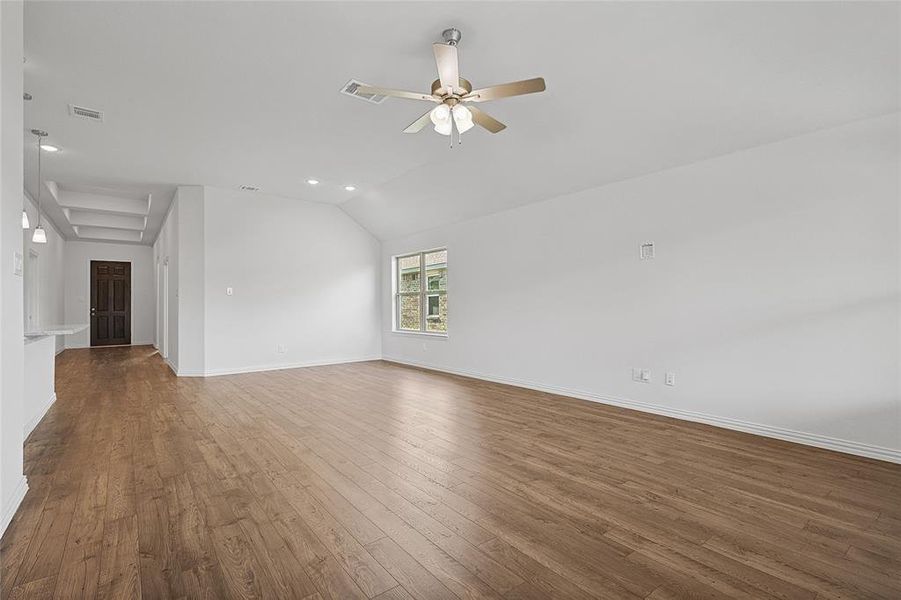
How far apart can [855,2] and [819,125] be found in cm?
115

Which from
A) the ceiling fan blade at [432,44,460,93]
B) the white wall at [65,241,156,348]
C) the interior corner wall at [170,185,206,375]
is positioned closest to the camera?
the ceiling fan blade at [432,44,460,93]

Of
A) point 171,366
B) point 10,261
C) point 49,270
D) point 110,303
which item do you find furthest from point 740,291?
point 110,303

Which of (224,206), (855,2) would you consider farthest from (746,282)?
(224,206)

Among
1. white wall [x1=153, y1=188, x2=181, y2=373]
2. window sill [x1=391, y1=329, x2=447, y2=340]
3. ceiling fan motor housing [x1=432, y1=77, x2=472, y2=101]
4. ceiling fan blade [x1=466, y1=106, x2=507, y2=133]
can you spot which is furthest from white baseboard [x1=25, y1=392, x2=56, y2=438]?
window sill [x1=391, y1=329, x2=447, y2=340]

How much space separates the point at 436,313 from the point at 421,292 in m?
0.53

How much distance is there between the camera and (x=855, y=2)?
2307 mm

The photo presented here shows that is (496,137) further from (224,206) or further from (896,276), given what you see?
(224,206)

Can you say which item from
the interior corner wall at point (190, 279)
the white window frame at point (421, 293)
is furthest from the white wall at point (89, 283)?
the white window frame at point (421, 293)

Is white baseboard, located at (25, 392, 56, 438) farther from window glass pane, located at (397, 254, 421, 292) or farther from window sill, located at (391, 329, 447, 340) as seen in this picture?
window glass pane, located at (397, 254, 421, 292)

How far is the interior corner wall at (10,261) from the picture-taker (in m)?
2.04

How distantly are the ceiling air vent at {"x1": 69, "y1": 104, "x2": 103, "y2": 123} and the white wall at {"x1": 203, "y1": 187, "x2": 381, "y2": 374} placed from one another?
2500 mm

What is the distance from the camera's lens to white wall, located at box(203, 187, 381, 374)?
21.5ft

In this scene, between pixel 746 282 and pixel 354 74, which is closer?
pixel 354 74

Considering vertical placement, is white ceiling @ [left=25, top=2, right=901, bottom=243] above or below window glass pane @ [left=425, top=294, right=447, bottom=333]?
above
